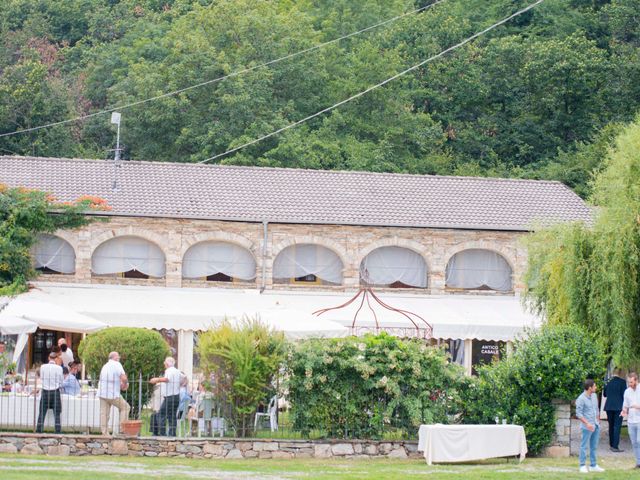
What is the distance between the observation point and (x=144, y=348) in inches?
817

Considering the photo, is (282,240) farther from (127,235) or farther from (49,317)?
(49,317)

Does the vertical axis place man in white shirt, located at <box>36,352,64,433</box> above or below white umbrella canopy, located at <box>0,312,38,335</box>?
below

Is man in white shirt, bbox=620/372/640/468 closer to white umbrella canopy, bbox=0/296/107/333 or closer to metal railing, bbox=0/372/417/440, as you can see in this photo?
metal railing, bbox=0/372/417/440

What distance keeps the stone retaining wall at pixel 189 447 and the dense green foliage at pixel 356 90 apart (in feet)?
87.9

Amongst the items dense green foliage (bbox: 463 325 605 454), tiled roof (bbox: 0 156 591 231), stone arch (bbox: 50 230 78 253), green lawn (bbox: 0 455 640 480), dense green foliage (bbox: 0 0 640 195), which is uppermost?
dense green foliage (bbox: 0 0 640 195)

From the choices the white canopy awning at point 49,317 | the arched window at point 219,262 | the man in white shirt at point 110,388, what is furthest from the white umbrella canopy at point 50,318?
the arched window at point 219,262

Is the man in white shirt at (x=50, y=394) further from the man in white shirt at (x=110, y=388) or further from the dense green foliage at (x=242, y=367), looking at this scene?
the dense green foliage at (x=242, y=367)

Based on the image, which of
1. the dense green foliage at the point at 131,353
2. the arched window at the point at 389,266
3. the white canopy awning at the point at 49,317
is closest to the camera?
the dense green foliage at the point at 131,353

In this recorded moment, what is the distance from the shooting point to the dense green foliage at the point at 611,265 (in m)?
22.3

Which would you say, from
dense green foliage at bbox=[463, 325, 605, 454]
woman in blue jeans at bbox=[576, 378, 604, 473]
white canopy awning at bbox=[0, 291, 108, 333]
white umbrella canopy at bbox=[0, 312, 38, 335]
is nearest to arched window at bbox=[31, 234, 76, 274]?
white canopy awning at bbox=[0, 291, 108, 333]

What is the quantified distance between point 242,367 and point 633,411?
6.12m

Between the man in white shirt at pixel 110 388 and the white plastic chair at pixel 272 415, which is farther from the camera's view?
the white plastic chair at pixel 272 415

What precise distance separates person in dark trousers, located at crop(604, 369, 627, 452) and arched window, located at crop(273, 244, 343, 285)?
38.8ft

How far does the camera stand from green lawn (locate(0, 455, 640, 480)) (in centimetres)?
1595
